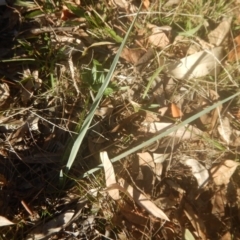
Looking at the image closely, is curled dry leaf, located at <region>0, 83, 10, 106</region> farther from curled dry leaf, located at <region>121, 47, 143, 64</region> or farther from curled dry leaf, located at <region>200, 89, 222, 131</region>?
curled dry leaf, located at <region>200, 89, 222, 131</region>

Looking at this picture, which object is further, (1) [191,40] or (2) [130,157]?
(1) [191,40]

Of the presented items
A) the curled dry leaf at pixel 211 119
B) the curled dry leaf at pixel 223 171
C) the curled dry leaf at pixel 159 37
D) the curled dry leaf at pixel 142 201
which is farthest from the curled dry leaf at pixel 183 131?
the curled dry leaf at pixel 159 37

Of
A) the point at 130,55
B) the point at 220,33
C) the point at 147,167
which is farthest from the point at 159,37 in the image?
the point at 147,167

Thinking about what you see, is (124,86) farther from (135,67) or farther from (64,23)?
(64,23)

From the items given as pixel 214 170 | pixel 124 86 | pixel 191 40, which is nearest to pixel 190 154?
pixel 214 170

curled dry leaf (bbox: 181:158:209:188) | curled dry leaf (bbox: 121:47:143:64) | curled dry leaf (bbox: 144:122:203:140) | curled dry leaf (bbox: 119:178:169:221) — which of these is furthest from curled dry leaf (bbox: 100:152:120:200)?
curled dry leaf (bbox: 121:47:143:64)

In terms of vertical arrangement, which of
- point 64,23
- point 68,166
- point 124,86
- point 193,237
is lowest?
point 193,237
